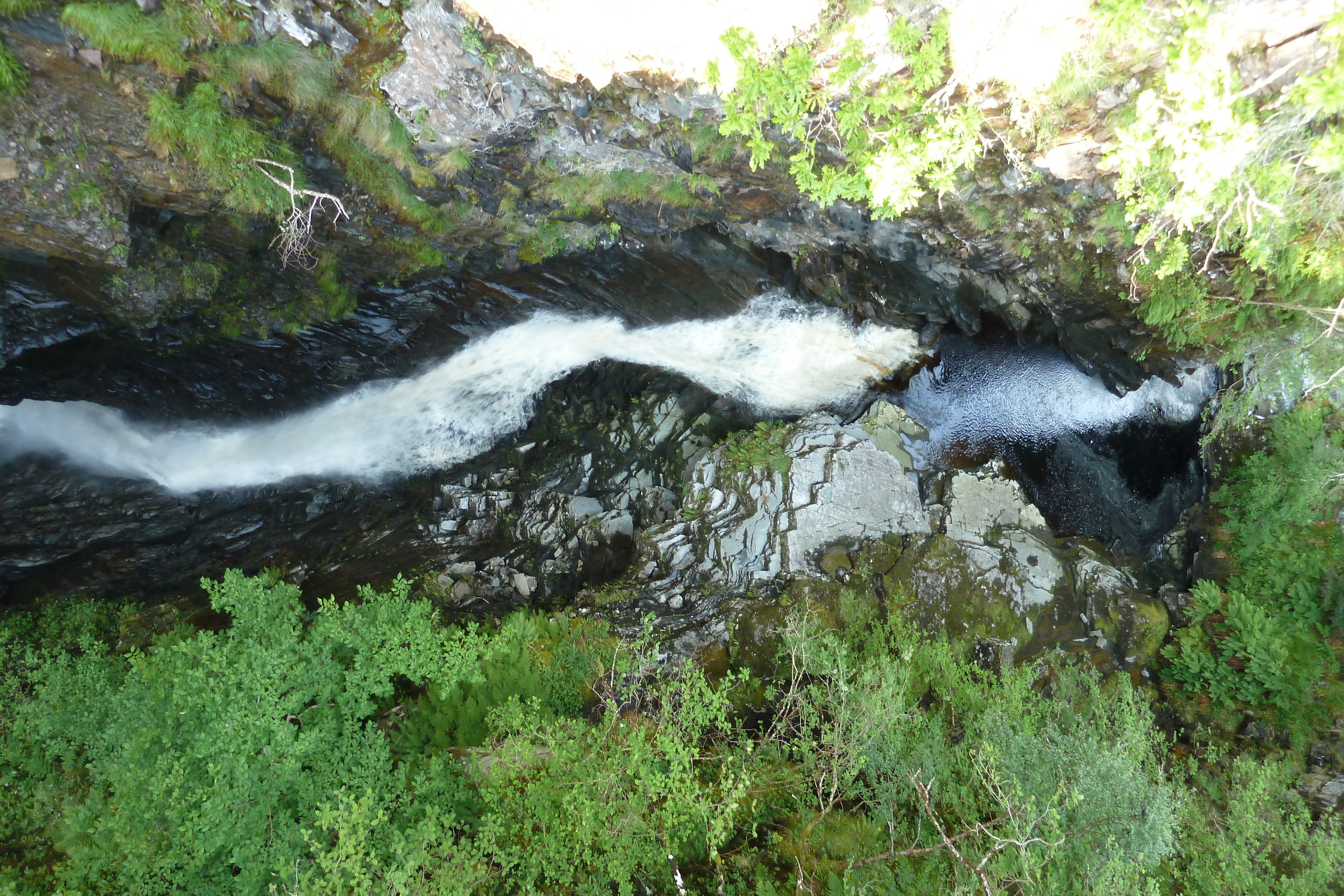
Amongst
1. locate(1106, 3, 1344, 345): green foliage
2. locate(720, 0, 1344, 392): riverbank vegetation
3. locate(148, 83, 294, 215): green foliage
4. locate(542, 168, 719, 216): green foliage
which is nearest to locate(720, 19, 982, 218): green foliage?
locate(720, 0, 1344, 392): riverbank vegetation

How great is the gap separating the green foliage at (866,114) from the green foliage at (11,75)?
6.68 meters

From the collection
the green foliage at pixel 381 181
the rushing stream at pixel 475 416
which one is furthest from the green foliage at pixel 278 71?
the rushing stream at pixel 475 416

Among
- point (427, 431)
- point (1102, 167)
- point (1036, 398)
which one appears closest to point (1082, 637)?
point (1036, 398)

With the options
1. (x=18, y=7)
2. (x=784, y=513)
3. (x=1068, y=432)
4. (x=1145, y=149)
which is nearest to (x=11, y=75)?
(x=18, y=7)

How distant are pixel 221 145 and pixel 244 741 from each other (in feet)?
20.4

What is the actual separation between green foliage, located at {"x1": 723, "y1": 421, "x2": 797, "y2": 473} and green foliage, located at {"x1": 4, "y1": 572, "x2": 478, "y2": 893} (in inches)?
195

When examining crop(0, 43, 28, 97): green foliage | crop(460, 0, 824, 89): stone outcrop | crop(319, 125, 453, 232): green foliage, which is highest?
crop(460, 0, 824, 89): stone outcrop

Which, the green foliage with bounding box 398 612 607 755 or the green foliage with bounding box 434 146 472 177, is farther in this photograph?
the green foliage with bounding box 434 146 472 177

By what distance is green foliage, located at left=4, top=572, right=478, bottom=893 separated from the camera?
5840 millimetres

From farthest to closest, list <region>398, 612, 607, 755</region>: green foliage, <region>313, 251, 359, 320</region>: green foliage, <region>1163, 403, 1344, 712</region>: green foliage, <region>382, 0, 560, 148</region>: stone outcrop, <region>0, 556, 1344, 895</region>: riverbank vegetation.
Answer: <region>313, 251, 359, 320</region>: green foliage < <region>1163, 403, 1344, 712</region>: green foliage < <region>398, 612, 607, 755</region>: green foliage < <region>382, 0, 560, 148</region>: stone outcrop < <region>0, 556, 1344, 895</region>: riverbank vegetation

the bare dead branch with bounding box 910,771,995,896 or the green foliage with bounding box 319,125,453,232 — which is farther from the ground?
the green foliage with bounding box 319,125,453,232

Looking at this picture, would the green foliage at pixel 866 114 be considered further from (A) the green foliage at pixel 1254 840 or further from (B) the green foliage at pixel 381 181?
(A) the green foliage at pixel 1254 840

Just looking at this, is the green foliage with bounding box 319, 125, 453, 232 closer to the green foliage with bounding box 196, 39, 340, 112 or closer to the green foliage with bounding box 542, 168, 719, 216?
the green foliage with bounding box 196, 39, 340, 112

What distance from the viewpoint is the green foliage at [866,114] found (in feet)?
19.7
